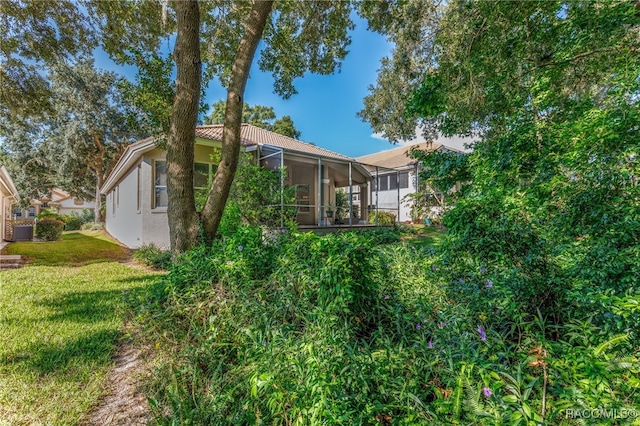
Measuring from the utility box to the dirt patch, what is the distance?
16477mm

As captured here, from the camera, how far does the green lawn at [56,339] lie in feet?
7.38

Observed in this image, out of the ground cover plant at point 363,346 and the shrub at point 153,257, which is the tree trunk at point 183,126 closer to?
the ground cover plant at point 363,346

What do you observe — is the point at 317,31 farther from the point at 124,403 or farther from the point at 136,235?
the point at 136,235

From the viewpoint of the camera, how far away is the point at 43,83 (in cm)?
893

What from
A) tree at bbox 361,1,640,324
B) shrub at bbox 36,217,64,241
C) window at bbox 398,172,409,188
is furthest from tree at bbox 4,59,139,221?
tree at bbox 361,1,640,324

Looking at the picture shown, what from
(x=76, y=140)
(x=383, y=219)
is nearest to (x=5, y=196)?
(x=76, y=140)

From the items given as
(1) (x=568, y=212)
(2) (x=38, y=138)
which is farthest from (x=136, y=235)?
(2) (x=38, y=138)

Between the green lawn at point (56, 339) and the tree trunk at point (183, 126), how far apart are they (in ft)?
4.19

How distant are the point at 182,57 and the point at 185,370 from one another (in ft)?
14.0

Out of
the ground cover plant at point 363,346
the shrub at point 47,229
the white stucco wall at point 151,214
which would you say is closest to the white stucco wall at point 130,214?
the white stucco wall at point 151,214

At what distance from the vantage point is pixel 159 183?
10.1 m

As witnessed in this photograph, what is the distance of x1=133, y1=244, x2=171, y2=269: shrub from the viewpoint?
7935 millimetres

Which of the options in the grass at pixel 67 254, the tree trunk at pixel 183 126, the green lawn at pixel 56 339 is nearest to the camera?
the green lawn at pixel 56 339

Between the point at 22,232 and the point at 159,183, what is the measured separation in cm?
989
